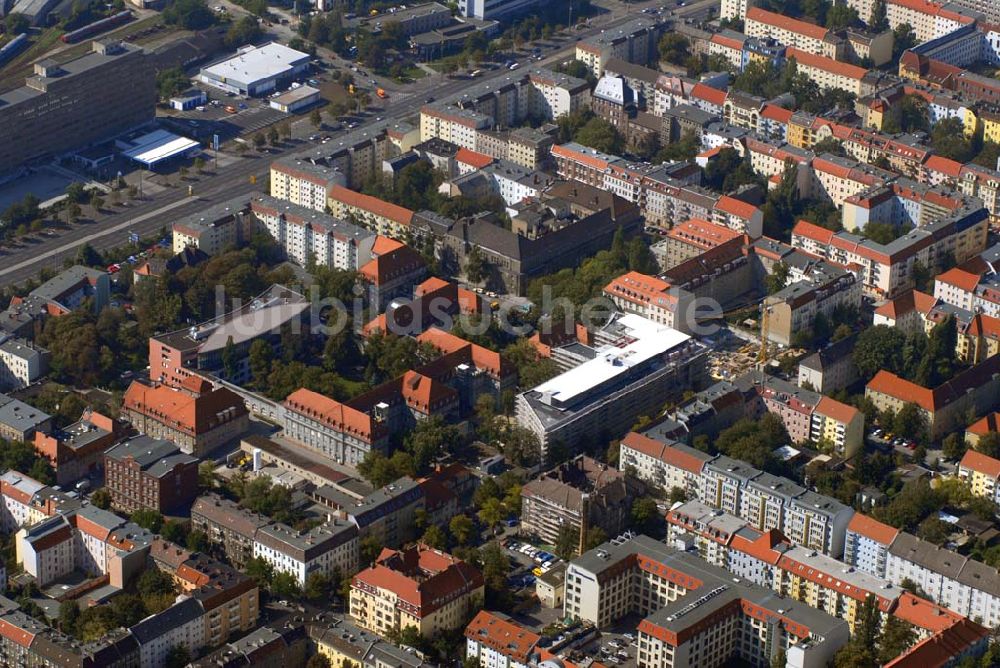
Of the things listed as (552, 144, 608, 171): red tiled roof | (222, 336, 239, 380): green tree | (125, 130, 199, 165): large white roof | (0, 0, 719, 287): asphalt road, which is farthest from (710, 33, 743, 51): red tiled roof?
(222, 336, 239, 380): green tree

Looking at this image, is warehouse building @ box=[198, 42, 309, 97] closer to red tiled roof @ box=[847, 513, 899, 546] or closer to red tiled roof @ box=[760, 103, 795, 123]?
red tiled roof @ box=[760, 103, 795, 123]

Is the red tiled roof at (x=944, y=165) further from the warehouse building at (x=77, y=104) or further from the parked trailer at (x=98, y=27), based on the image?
the parked trailer at (x=98, y=27)

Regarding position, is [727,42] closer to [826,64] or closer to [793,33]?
[793,33]

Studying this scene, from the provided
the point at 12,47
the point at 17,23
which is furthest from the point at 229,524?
the point at 17,23

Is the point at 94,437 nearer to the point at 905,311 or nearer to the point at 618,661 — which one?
the point at 618,661

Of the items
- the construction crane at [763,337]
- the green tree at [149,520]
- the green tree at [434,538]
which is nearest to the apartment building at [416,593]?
the green tree at [434,538]

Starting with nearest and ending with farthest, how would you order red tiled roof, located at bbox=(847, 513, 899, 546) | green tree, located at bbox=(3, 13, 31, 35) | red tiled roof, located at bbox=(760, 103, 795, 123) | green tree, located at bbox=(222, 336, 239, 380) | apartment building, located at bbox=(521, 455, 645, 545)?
red tiled roof, located at bbox=(847, 513, 899, 546) < apartment building, located at bbox=(521, 455, 645, 545) < green tree, located at bbox=(222, 336, 239, 380) < red tiled roof, located at bbox=(760, 103, 795, 123) < green tree, located at bbox=(3, 13, 31, 35)
